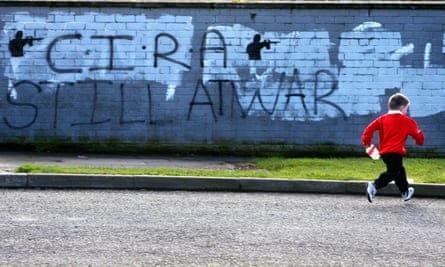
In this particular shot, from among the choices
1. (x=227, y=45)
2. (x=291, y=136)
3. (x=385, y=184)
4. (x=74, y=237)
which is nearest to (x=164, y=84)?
(x=227, y=45)

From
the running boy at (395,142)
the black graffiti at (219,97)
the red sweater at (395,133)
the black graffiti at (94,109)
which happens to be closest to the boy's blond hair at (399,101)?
the running boy at (395,142)

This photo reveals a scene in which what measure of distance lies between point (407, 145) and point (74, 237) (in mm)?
7907

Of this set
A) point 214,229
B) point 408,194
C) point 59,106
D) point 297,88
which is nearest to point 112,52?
point 59,106

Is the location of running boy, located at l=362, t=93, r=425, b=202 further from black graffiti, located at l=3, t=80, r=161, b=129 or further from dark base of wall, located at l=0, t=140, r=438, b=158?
black graffiti, located at l=3, t=80, r=161, b=129

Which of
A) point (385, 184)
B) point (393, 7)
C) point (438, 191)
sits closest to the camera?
point (385, 184)

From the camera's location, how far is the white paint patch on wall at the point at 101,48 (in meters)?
11.8

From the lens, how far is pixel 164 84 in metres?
11.8

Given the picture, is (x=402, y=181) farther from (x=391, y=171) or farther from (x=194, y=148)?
(x=194, y=148)

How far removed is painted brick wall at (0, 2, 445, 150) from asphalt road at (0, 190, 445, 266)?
3623 mm

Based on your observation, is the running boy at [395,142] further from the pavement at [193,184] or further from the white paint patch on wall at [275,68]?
the white paint patch on wall at [275,68]

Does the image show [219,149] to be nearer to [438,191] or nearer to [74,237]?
[438,191]

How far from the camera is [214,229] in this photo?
6.11m

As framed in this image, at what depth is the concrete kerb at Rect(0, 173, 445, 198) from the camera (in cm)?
858

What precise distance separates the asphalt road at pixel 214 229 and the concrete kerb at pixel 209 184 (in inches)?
9.9
